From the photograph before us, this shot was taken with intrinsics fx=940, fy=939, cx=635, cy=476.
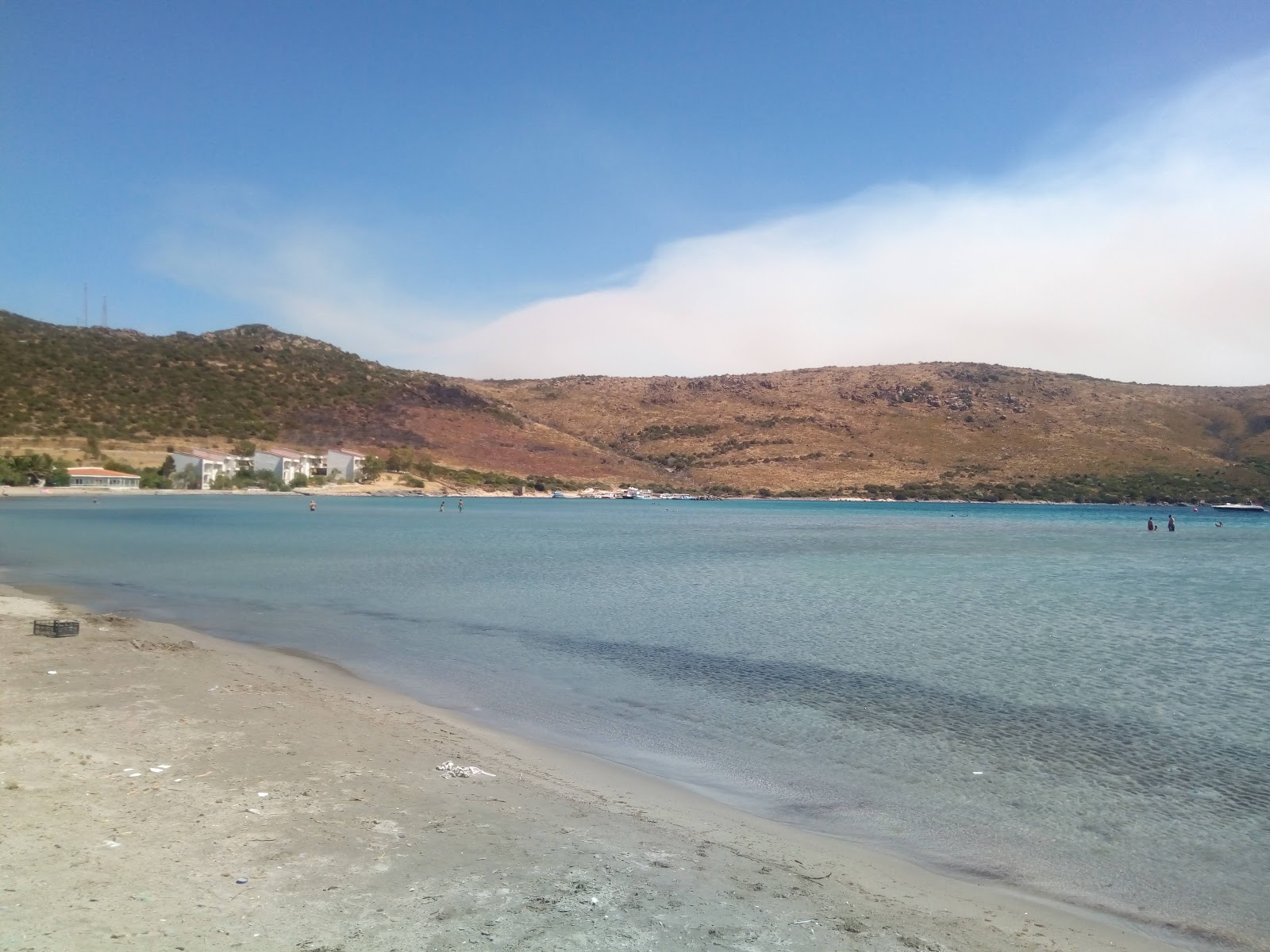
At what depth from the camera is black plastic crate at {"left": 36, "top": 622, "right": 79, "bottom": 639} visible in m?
14.3

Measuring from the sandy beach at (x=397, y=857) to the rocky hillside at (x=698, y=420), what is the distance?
9416cm

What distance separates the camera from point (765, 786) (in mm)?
9188

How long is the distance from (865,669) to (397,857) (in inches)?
421

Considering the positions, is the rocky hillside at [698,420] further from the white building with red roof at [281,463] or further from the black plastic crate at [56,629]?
the black plastic crate at [56,629]

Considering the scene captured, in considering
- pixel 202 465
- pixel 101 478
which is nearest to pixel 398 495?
pixel 202 465

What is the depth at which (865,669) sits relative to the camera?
15445mm

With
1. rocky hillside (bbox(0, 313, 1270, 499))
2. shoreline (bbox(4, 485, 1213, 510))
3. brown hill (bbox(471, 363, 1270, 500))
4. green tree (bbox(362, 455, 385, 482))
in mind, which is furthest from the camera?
brown hill (bbox(471, 363, 1270, 500))

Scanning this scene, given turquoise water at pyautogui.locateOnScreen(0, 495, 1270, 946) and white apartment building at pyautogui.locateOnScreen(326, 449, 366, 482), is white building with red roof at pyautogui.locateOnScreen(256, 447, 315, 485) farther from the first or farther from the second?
turquoise water at pyautogui.locateOnScreen(0, 495, 1270, 946)

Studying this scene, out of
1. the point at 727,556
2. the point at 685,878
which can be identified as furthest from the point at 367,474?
the point at 685,878

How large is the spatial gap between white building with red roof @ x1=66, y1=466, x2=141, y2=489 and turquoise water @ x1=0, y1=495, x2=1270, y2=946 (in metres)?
46.6

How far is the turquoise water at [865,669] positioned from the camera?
8.16 meters

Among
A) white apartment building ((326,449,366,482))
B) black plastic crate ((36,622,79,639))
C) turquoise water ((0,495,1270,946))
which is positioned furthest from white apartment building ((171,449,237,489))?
black plastic crate ((36,622,79,639))

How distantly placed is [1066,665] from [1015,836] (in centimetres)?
901

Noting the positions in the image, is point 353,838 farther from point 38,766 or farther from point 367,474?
point 367,474
